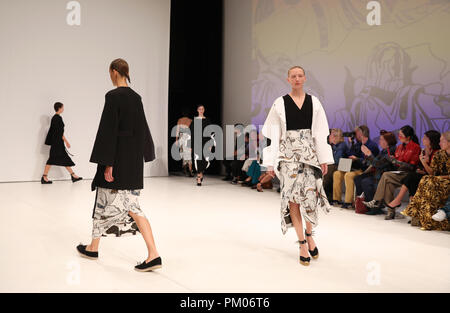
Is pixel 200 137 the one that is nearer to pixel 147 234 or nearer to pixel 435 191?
pixel 435 191

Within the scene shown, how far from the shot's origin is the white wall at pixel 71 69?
25.8 ft

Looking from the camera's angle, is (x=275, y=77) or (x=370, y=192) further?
(x=275, y=77)

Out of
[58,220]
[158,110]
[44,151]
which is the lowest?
[58,220]

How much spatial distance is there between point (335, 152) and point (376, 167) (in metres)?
0.76

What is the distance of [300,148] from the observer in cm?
340

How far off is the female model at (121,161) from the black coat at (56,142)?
195 inches

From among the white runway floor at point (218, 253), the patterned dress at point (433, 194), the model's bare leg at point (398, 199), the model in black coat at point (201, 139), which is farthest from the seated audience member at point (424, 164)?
the model in black coat at point (201, 139)

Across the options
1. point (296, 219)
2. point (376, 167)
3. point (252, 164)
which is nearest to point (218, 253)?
point (296, 219)

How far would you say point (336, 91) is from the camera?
729cm

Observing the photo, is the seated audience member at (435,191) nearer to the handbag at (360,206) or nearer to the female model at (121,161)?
the handbag at (360,206)

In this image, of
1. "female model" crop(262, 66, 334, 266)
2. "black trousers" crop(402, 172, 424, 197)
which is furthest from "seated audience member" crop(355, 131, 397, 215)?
"female model" crop(262, 66, 334, 266)
